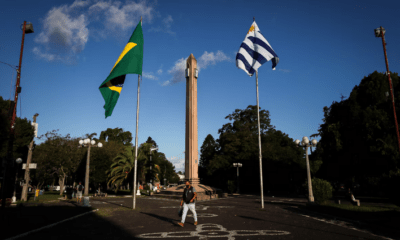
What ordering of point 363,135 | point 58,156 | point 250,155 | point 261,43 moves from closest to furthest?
point 261,43 < point 363,135 < point 58,156 < point 250,155

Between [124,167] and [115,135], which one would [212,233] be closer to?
[124,167]

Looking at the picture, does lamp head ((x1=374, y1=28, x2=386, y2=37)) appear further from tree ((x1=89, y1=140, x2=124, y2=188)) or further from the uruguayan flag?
tree ((x1=89, y1=140, x2=124, y2=188))

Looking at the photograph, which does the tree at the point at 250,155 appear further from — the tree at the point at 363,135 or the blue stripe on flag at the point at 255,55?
the blue stripe on flag at the point at 255,55

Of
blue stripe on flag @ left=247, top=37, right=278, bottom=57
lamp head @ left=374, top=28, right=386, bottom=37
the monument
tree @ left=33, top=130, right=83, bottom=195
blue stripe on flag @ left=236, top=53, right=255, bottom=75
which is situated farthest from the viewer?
tree @ left=33, top=130, right=83, bottom=195

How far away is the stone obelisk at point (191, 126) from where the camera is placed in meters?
30.7

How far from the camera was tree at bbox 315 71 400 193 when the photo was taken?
84.4ft

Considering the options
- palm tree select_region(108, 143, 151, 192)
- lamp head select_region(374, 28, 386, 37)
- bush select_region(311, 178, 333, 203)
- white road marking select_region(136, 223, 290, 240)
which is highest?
lamp head select_region(374, 28, 386, 37)

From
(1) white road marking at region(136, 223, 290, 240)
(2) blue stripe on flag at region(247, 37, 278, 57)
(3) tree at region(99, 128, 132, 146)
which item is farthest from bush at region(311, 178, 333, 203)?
(3) tree at region(99, 128, 132, 146)

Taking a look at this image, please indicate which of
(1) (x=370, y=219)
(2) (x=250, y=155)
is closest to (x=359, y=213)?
(1) (x=370, y=219)

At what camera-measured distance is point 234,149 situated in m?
48.9

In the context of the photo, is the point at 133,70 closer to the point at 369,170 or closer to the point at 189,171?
the point at 189,171

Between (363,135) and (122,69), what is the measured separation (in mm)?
24698

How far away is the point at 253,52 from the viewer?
59.0ft

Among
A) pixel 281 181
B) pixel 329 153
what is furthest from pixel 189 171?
pixel 281 181
